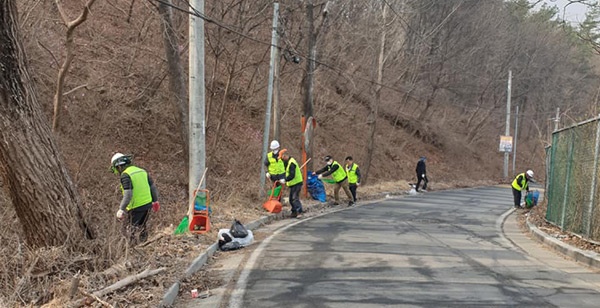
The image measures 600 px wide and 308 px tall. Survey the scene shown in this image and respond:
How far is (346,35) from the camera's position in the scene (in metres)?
29.8

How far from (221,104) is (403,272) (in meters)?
18.3

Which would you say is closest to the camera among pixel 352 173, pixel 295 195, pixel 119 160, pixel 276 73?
pixel 119 160

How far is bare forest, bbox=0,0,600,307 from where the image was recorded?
616cm

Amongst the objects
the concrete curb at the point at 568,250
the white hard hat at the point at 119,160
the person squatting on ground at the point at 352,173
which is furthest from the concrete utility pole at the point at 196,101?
the person squatting on ground at the point at 352,173

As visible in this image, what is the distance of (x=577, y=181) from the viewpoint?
10664mm

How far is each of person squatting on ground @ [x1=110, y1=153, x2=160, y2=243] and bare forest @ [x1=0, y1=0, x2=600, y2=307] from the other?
42 centimetres

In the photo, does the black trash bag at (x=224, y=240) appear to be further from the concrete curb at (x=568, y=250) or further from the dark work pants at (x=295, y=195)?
the concrete curb at (x=568, y=250)

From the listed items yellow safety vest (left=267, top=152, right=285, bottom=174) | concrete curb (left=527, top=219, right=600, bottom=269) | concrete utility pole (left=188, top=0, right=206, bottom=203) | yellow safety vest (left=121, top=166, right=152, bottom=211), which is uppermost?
concrete utility pole (left=188, top=0, right=206, bottom=203)

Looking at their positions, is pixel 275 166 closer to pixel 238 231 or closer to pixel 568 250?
pixel 238 231

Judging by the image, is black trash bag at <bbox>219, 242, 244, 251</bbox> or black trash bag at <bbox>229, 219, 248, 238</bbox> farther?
black trash bag at <bbox>229, 219, 248, 238</bbox>

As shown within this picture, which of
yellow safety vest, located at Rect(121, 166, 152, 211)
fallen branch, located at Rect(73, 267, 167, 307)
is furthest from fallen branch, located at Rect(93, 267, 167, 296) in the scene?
yellow safety vest, located at Rect(121, 166, 152, 211)

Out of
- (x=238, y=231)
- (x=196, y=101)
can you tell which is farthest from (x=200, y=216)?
(x=196, y=101)

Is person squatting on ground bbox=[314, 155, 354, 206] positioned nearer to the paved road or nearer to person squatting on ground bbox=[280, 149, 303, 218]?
person squatting on ground bbox=[280, 149, 303, 218]

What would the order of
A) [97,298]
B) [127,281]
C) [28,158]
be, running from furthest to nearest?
1. [28,158]
2. [127,281]
3. [97,298]
